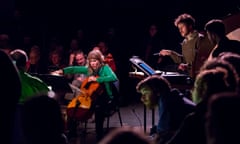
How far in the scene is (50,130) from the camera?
3021 millimetres

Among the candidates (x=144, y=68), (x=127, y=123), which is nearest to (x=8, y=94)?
(x=144, y=68)

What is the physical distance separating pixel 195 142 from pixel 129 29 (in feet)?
28.2

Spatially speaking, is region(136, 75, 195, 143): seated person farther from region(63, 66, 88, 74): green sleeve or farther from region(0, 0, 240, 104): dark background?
region(0, 0, 240, 104): dark background

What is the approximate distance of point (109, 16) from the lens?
41.5 ft

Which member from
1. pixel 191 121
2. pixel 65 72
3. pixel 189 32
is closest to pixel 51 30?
pixel 65 72

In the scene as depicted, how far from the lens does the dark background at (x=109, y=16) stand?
1152 cm

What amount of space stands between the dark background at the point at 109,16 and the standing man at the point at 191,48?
4.23m

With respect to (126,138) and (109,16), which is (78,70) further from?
(109,16)

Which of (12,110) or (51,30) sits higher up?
(51,30)

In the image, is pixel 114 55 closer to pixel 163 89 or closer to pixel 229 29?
pixel 229 29

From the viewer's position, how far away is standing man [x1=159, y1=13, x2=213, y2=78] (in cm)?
676

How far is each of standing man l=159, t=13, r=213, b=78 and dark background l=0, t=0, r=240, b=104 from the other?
4.23m

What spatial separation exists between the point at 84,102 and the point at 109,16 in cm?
606

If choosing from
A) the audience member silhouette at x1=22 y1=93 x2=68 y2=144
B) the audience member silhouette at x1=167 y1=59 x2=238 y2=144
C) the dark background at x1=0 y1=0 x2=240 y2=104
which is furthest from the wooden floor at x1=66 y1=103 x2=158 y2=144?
the audience member silhouette at x1=22 y1=93 x2=68 y2=144
